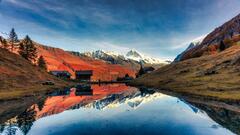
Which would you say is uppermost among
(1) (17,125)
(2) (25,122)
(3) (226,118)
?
(2) (25,122)

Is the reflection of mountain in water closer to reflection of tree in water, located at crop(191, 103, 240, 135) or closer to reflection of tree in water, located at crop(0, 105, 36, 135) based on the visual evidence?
reflection of tree in water, located at crop(0, 105, 36, 135)

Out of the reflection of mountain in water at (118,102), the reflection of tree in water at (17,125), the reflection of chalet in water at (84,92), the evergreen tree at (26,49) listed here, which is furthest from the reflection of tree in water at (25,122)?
the evergreen tree at (26,49)

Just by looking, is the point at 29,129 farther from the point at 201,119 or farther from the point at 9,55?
the point at 9,55

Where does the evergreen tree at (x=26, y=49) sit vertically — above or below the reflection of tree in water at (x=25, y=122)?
above

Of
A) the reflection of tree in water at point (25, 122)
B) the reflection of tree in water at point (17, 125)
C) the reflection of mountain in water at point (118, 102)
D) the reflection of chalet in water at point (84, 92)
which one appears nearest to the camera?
the reflection of tree in water at point (17, 125)

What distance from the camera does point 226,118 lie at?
Result: 45031 millimetres

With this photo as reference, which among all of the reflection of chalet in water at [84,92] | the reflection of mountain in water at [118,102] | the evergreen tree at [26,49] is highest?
the evergreen tree at [26,49]

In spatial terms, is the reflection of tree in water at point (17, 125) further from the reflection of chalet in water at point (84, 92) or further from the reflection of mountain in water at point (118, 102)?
the reflection of chalet in water at point (84, 92)

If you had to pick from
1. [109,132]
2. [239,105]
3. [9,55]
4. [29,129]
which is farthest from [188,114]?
[9,55]

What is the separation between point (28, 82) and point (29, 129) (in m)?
82.7

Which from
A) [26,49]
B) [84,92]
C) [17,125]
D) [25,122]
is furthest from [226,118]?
[26,49]

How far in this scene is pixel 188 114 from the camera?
174ft

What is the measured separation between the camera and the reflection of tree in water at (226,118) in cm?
3797

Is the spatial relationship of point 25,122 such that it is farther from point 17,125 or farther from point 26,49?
point 26,49
